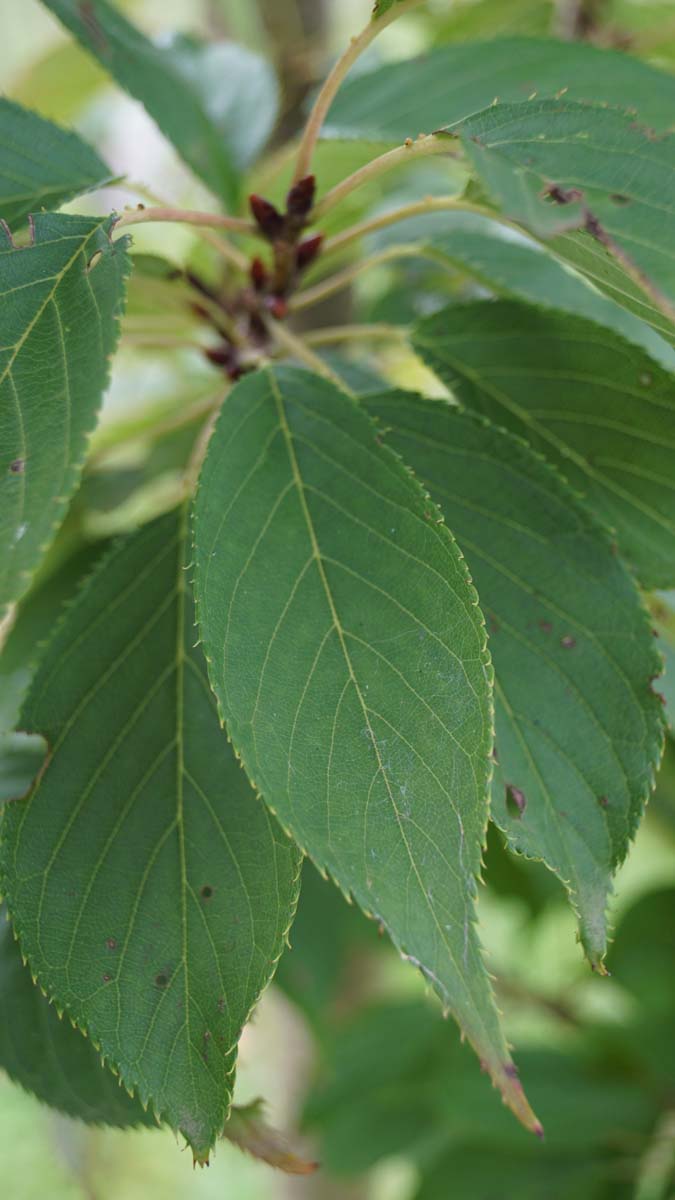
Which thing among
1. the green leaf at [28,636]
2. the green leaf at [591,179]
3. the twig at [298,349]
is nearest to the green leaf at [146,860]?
the green leaf at [28,636]

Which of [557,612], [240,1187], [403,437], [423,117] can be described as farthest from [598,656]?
[240,1187]

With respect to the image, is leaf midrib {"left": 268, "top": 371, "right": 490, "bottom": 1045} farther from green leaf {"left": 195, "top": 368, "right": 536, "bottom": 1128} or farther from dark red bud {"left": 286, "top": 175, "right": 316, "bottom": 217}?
dark red bud {"left": 286, "top": 175, "right": 316, "bottom": 217}

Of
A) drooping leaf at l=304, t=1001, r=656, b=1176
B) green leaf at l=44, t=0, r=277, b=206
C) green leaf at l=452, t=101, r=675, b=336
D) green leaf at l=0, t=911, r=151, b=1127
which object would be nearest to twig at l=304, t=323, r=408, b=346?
green leaf at l=44, t=0, r=277, b=206

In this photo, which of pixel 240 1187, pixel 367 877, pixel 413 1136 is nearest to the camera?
pixel 367 877

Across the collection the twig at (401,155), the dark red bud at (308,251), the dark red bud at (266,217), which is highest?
the dark red bud at (266,217)

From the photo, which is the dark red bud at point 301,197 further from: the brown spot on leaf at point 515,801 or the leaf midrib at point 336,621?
the brown spot on leaf at point 515,801

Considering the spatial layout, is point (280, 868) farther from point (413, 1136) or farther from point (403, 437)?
point (413, 1136)
